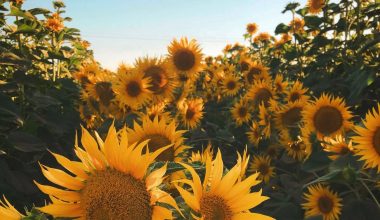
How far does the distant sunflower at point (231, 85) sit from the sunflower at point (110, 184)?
5.99 meters

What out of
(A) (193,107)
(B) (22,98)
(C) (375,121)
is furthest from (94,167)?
(A) (193,107)

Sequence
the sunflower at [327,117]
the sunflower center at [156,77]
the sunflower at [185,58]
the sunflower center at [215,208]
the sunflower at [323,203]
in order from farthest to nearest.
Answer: the sunflower at [185,58], the sunflower at [327,117], the sunflower center at [156,77], the sunflower at [323,203], the sunflower center at [215,208]

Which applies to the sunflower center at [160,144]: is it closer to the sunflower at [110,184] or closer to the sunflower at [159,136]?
the sunflower at [159,136]

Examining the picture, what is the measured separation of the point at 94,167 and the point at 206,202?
310 millimetres

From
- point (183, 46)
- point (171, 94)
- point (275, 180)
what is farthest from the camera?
point (183, 46)

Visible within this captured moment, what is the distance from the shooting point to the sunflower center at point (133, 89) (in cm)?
342

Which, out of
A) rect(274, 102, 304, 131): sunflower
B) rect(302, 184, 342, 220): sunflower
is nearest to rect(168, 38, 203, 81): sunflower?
rect(274, 102, 304, 131): sunflower

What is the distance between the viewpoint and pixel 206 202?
1142 mm

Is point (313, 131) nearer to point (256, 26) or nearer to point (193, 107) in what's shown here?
point (193, 107)

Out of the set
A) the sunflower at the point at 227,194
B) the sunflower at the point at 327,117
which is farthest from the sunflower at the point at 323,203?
the sunflower at the point at 227,194

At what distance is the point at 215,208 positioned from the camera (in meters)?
1.16

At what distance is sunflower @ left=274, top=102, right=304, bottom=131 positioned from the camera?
431cm

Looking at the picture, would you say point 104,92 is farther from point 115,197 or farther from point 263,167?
point 115,197

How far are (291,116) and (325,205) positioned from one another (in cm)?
146
